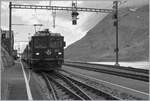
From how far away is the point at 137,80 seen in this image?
2261 centimetres

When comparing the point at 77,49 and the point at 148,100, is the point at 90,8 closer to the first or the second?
the point at 148,100

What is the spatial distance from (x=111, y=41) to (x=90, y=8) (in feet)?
274

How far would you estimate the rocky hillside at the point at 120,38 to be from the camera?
11025 centimetres

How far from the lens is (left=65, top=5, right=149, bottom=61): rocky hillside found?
11025 centimetres

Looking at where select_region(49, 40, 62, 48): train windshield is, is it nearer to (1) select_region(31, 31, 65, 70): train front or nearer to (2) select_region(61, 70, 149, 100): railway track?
(1) select_region(31, 31, 65, 70): train front

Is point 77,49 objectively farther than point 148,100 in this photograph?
Yes

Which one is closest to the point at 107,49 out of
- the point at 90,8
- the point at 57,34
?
the point at 90,8

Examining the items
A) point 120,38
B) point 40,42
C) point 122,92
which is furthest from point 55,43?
point 120,38

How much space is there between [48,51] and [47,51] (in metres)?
0.09

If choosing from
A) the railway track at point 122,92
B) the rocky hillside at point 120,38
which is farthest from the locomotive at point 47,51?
the rocky hillside at point 120,38

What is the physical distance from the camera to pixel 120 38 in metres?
126

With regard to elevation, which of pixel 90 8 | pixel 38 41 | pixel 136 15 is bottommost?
pixel 38 41

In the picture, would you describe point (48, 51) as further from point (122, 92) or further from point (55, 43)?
point (122, 92)

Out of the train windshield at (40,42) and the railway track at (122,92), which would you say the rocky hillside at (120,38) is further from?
the railway track at (122,92)
